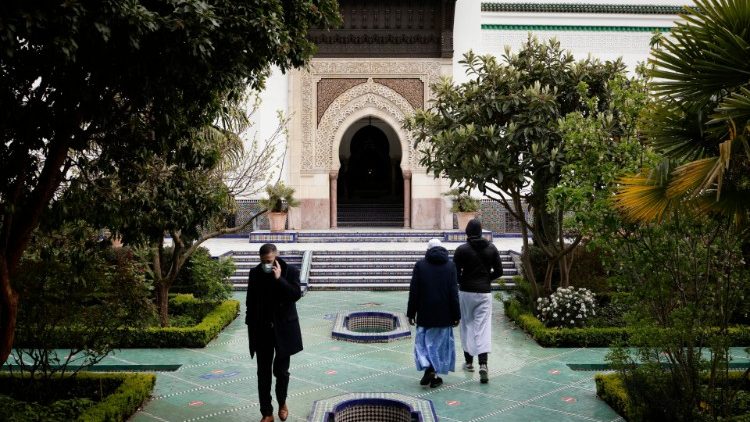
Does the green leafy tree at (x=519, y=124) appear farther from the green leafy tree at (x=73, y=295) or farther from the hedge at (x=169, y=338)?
the green leafy tree at (x=73, y=295)

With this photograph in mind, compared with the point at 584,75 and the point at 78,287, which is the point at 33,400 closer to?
the point at 78,287

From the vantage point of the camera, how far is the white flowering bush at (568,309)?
7621 mm

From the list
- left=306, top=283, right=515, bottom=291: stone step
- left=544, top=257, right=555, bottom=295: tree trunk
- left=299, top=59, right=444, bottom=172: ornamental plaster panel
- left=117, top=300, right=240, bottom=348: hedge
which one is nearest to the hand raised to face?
left=117, top=300, right=240, bottom=348: hedge

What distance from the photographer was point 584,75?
8.13 meters

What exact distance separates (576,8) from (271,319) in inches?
575

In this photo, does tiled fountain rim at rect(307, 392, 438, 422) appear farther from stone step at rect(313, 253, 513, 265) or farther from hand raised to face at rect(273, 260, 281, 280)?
stone step at rect(313, 253, 513, 265)

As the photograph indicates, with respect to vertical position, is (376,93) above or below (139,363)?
above

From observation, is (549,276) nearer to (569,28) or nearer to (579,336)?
(579,336)

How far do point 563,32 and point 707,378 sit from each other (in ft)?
45.4

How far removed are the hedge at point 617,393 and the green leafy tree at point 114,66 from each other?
310 cm

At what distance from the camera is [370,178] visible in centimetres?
2422

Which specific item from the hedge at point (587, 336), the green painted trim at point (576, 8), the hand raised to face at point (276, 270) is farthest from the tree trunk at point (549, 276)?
the green painted trim at point (576, 8)

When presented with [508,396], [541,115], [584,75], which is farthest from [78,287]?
[584,75]

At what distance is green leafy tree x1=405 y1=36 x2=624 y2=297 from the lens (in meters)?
7.68
